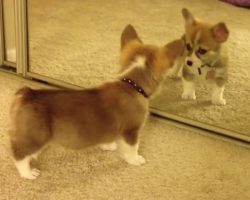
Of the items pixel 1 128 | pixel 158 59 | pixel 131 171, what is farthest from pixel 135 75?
pixel 1 128

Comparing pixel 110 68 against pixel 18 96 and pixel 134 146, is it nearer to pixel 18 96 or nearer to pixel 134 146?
pixel 134 146

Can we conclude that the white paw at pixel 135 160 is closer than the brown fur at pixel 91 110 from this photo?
No

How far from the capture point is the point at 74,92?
136 cm

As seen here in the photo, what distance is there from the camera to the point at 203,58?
177 cm

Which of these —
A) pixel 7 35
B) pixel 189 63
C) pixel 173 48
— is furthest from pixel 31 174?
pixel 7 35

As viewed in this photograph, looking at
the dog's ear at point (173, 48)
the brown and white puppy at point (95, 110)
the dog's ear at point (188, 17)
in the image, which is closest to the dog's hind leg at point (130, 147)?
the brown and white puppy at point (95, 110)

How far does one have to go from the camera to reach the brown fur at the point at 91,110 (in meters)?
1.31

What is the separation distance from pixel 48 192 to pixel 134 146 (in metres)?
0.33

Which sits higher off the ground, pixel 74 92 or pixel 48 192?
pixel 74 92

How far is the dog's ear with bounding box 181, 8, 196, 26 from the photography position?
184 cm

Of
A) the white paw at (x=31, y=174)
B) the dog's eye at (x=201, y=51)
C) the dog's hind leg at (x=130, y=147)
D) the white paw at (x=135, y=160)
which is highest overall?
the dog's eye at (x=201, y=51)

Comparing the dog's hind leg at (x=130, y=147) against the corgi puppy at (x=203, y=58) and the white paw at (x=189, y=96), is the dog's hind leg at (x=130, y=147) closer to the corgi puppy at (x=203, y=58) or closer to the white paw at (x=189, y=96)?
the corgi puppy at (x=203, y=58)

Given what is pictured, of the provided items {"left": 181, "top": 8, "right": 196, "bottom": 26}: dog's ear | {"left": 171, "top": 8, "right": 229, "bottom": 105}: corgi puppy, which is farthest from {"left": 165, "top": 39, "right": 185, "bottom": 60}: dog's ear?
{"left": 181, "top": 8, "right": 196, "bottom": 26}: dog's ear

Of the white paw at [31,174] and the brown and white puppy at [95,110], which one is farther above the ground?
the brown and white puppy at [95,110]
